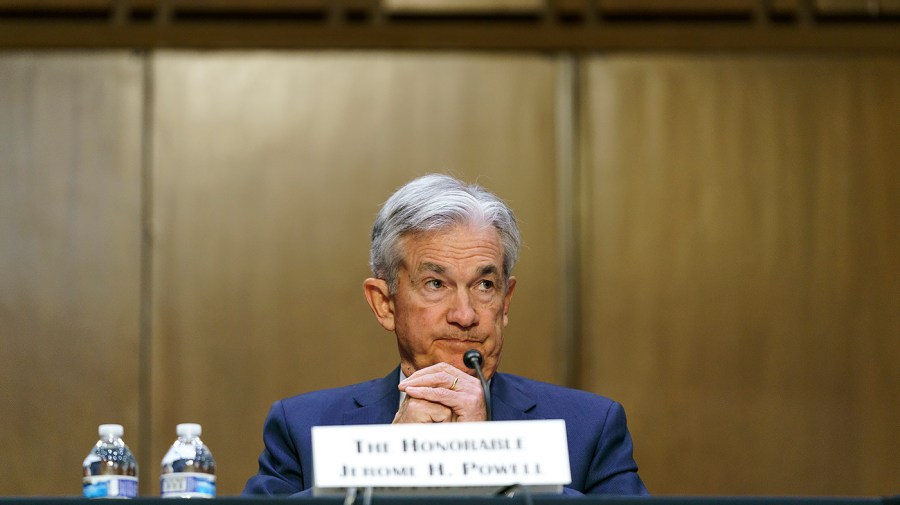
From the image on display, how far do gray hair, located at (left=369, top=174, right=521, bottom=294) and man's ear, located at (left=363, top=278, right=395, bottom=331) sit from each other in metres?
0.02

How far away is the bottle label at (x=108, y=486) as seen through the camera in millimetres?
2299

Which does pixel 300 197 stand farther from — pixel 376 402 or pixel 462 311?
pixel 462 311

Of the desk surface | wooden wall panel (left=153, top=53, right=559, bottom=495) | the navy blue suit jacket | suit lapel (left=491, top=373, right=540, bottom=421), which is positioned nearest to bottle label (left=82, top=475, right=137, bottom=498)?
the navy blue suit jacket

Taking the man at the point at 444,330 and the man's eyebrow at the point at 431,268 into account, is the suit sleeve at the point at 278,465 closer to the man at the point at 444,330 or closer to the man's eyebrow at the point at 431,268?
the man at the point at 444,330

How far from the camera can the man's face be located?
2686mm

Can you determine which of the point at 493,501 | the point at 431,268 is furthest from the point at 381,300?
the point at 493,501

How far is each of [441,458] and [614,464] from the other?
0.82 metres

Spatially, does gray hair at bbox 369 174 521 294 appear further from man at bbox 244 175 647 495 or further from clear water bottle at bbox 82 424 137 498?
clear water bottle at bbox 82 424 137 498

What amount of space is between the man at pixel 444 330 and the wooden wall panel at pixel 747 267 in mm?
1803

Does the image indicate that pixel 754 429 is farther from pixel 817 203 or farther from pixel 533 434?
pixel 533 434

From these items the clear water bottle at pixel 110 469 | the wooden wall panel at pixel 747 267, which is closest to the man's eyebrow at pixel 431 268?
the clear water bottle at pixel 110 469

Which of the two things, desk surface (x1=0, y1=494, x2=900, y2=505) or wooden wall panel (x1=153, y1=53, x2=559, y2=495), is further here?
wooden wall panel (x1=153, y1=53, x2=559, y2=495)

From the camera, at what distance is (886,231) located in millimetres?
4652

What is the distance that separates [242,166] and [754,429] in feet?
6.88
